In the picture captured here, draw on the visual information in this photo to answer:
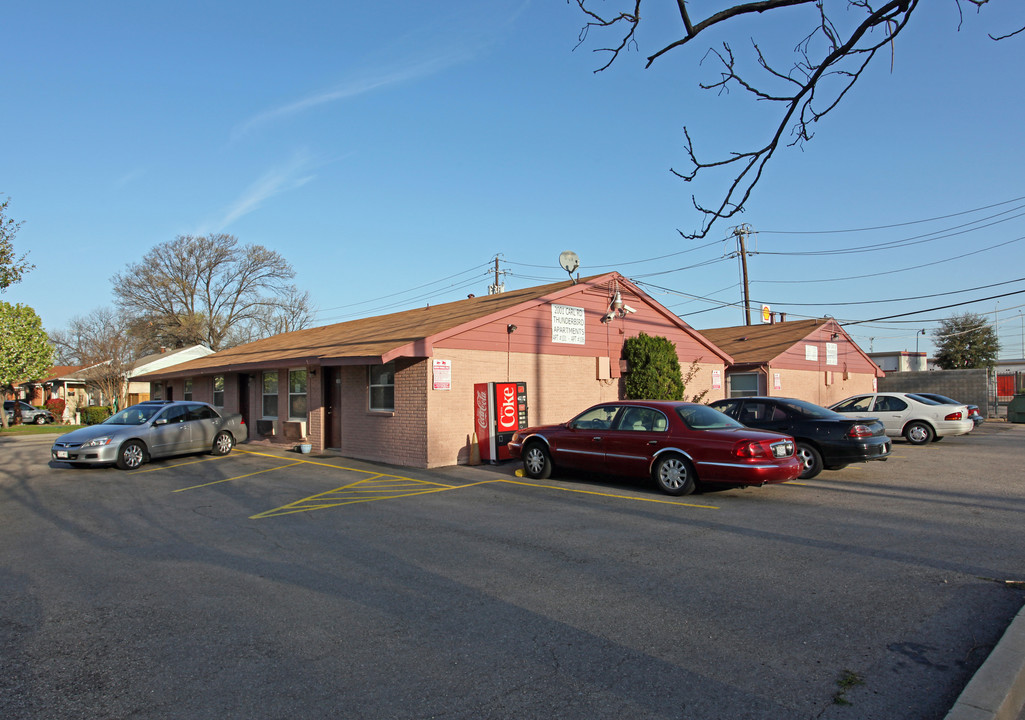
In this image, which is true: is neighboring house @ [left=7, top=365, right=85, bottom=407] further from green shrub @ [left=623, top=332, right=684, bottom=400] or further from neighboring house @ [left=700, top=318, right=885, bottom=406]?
green shrub @ [left=623, top=332, right=684, bottom=400]

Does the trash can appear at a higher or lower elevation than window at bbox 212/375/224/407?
Result: lower

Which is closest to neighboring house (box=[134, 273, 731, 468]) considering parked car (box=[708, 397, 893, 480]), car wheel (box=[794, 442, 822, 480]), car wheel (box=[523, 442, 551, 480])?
car wheel (box=[523, 442, 551, 480])

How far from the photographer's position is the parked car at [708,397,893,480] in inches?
446

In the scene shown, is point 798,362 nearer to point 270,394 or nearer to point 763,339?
point 763,339

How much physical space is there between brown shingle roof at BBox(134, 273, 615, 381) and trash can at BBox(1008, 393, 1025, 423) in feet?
73.3

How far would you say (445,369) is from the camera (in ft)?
46.1

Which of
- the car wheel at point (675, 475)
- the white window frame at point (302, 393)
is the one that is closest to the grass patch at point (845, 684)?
the car wheel at point (675, 475)

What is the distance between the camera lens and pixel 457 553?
21.8 feet

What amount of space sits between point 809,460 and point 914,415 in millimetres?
8555

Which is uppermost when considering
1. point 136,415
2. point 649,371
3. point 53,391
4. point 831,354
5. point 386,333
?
point 386,333

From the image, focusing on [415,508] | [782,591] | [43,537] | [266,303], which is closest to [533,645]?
[782,591]

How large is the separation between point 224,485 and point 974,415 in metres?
19.2

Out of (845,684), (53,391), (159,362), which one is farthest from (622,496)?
(53,391)

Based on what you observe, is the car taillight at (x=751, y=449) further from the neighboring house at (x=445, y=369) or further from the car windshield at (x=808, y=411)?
the neighboring house at (x=445, y=369)
